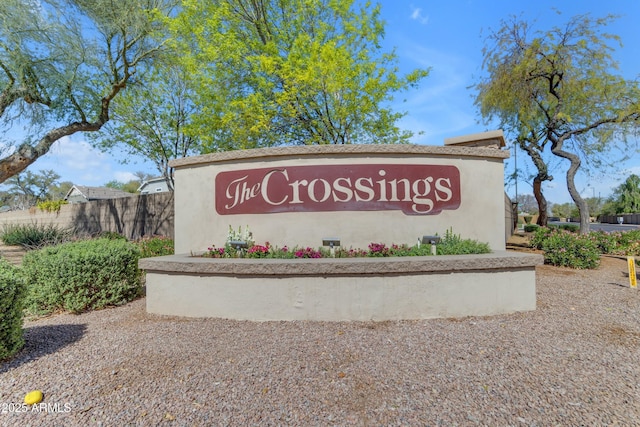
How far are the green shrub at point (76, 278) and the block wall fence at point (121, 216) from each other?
5363 millimetres

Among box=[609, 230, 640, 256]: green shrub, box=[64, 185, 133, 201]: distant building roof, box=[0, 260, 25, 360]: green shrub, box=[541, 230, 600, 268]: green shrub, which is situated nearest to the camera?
box=[0, 260, 25, 360]: green shrub

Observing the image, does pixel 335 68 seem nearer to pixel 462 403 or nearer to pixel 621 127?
pixel 462 403

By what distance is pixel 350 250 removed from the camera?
5359 mm

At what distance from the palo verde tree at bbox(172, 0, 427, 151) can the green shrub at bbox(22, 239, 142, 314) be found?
641 centimetres

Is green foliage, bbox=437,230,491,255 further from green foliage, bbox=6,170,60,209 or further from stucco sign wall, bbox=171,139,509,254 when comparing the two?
green foliage, bbox=6,170,60,209

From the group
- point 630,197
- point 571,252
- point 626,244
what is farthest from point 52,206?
point 630,197

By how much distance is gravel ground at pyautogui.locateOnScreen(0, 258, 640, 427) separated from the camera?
2.30m

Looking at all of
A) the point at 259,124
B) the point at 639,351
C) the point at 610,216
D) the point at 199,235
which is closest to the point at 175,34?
the point at 259,124

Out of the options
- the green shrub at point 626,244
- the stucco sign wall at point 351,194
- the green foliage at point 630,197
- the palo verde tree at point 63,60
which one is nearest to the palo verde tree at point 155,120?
the palo verde tree at point 63,60

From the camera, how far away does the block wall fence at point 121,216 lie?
1138cm

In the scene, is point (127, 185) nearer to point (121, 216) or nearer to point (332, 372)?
point (121, 216)

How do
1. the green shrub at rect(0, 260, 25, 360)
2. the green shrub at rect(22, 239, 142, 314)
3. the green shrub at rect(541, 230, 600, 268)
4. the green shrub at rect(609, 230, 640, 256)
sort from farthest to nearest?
the green shrub at rect(609, 230, 640, 256) < the green shrub at rect(541, 230, 600, 268) < the green shrub at rect(22, 239, 142, 314) < the green shrub at rect(0, 260, 25, 360)

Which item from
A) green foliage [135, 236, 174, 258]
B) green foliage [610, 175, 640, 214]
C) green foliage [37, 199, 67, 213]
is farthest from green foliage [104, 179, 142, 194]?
green foliage [610, 175, 640, 214]

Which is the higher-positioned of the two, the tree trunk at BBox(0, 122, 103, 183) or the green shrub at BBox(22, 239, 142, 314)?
the tree trunk at BBox(0, 122, 103, 183)
